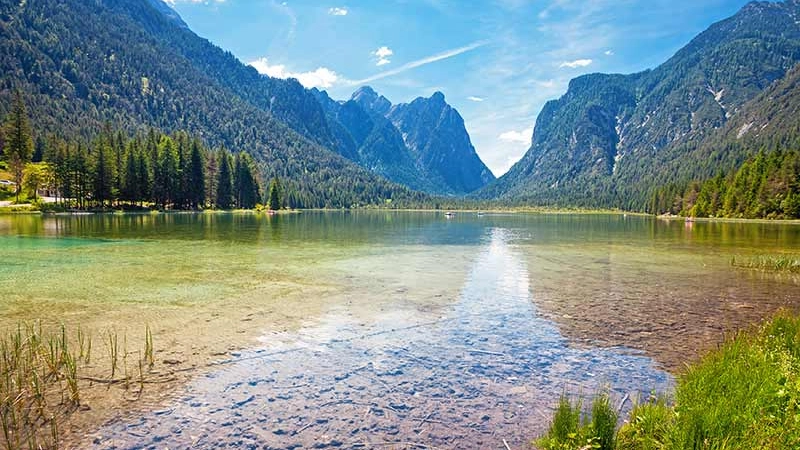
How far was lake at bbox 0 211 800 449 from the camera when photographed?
10.1 m

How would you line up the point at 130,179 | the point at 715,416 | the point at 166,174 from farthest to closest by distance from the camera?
the point at 166,174 < the point at 130,179 < the point at 715,416

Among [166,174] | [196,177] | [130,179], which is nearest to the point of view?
[130,179]

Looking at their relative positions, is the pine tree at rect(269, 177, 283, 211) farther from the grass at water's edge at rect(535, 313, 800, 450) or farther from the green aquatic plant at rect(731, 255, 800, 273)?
the grass at water's edge at rect(535, 313, 800, 450)

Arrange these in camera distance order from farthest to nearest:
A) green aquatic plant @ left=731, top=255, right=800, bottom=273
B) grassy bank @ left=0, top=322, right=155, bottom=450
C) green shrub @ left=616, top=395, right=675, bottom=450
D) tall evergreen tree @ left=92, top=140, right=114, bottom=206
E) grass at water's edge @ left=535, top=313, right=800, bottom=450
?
1. tall evergreen tree @ left=92, top=140, right=114, bottom=206
2. green aquatic plant @ left=731, top=255, right=800, bottom=273
3. grassy bank @ left=0, top=322, right=155, bottom=450
4. green shrub @ left=616, top=395, right=675, bottom=450
5. grass at water's edge @ left=535, top=313, right=800, bottom=450

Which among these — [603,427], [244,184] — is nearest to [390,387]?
[603,427]

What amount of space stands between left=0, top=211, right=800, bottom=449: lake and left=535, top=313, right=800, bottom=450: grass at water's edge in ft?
4.99

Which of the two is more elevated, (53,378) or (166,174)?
(166,174)

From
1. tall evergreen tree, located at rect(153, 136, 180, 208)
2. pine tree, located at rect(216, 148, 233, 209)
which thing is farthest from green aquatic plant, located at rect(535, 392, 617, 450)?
pine tree, located at rect(216, 148, 233, 209)

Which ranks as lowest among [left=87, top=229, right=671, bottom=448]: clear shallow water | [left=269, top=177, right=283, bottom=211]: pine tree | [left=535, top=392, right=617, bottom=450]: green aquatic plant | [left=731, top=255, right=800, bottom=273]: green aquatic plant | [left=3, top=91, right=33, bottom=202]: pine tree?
[left=87, top=229, right=671, bottom=448]: clear shallow water

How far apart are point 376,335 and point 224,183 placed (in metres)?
165

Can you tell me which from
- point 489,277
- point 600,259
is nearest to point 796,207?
point 600,259

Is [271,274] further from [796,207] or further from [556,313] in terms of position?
[796,207]

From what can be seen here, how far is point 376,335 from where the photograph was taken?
17.3m

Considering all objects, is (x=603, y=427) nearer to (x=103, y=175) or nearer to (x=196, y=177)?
(x=103, y=175)
